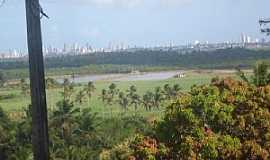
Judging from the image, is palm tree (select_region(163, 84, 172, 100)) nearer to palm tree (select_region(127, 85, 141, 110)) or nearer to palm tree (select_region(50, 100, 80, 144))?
palm tree (select_region(127, 85, 141, 110))

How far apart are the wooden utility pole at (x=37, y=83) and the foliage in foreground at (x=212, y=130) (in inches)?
278

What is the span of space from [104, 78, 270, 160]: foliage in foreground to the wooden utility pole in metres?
7.06

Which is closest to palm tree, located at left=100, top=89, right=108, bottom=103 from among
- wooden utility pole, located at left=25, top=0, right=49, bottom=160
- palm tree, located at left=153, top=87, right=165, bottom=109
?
palm tree, located at left=153, top=87, right=165, bottom=109

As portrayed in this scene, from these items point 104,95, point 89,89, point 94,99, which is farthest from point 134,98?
point 94,99

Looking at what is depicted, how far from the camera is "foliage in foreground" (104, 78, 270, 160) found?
10211mm

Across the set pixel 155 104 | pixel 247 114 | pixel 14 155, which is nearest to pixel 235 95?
pixel 247 114

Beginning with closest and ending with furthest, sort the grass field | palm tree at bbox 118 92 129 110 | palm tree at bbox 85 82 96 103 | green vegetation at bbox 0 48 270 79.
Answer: the grass field, palm tree at bbox 118 92 129 110, palm tree at bbox 85 82 96 103, green vegetation at bbox 0 48 270 79

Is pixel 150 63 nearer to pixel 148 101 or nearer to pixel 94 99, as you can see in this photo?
pixel 94 99

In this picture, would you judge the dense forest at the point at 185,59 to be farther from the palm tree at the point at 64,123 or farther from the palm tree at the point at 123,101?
the palm tree at the point at 64,123

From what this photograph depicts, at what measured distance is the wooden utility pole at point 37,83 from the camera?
3.13 m

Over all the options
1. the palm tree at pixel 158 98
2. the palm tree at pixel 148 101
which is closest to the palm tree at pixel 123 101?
the palm tree at pixel 148 101

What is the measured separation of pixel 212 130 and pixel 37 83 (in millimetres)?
8107

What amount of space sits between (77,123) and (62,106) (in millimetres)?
2428


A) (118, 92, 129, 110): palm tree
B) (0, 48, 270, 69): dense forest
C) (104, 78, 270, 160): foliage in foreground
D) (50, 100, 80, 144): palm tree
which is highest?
(104, 78, 270, 160): foliage in foreground
